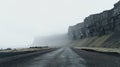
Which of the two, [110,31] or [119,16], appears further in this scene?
[110,31]

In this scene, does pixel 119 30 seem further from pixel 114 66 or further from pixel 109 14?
pixel 114 66

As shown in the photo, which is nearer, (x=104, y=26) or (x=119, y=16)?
(x=119, y=16)

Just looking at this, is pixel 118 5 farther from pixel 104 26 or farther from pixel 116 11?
pixel 104 26

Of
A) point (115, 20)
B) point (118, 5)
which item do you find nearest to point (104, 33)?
point (115, 20)

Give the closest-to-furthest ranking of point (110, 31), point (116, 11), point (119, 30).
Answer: point (119, 30) → point (116, 11) → point (110, 31)

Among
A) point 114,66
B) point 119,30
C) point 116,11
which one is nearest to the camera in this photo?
point 114,66

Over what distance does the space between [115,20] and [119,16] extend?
1078cm

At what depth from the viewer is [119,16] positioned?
548ft

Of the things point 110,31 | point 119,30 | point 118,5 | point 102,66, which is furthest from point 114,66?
point 110,31

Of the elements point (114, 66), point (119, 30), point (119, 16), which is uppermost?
point (119, 16)

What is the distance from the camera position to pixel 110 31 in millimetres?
187750

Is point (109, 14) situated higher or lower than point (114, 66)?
higher

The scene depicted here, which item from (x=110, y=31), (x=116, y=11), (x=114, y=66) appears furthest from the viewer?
(x=110, y=31)

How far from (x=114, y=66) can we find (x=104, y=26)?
18270 centimetres
